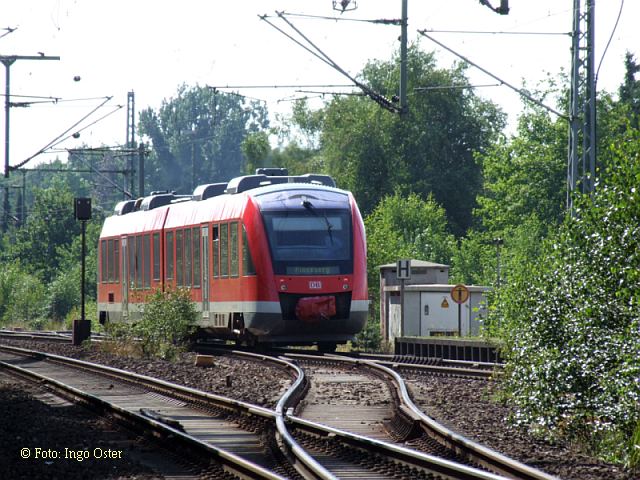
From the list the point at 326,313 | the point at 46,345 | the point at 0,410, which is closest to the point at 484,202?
the point at 46,345

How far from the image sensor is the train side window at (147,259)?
3109 cm

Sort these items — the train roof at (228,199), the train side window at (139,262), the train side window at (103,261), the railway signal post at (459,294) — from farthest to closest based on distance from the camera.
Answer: the train side window at (103,261) → the train side window at (139,262) → the railway signal post at (459,294) → the train roof at (228,199)

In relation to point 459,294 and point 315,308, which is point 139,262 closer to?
point 459,294

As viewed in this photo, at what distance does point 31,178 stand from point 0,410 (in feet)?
505

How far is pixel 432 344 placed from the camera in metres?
27.3

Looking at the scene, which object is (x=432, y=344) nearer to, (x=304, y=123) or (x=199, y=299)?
(x=199, y=299)

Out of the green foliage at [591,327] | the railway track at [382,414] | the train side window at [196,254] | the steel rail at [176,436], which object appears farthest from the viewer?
the train side window at [196,254]

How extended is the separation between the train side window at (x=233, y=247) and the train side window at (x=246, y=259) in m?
0.42

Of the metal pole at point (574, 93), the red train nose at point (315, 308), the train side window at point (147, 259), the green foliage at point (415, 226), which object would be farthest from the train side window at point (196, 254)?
the green foliage at point (415, 226)

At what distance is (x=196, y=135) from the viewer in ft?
456

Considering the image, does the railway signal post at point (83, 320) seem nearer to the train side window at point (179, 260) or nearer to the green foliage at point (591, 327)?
the train side window at point (179, 260)

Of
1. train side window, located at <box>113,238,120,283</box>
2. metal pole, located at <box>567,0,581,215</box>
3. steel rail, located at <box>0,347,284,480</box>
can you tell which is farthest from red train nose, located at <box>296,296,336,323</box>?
train side window, located at <box>113,238,120,283</box>

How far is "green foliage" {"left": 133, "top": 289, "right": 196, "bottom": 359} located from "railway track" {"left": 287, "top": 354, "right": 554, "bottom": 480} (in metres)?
5.48

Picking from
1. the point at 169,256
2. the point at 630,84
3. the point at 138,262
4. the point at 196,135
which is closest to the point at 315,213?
the point at 169,256
